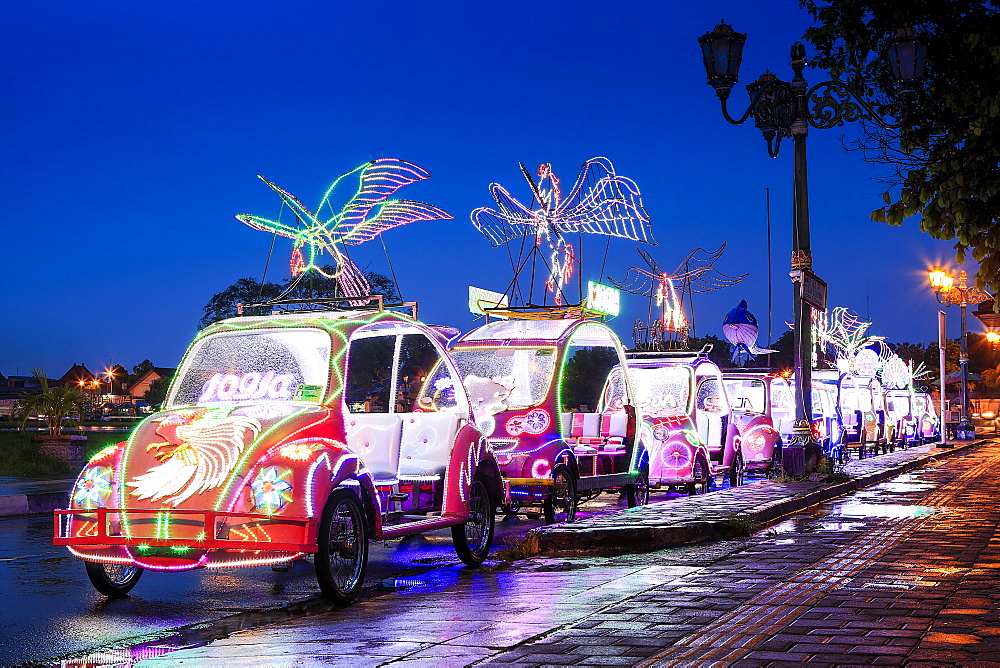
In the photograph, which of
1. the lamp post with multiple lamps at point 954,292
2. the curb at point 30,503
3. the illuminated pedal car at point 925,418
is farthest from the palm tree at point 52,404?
the illuminated pedal car at point 925,418

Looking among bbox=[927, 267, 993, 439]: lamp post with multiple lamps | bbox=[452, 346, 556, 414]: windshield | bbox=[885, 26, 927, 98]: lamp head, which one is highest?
bbox=[927, 267, 993, 439]: lamp post with multiple lamps

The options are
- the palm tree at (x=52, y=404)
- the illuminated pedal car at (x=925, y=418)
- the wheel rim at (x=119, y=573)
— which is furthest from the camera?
the illuminated pedal car at (x=925, y=418)

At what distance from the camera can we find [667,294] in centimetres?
2936

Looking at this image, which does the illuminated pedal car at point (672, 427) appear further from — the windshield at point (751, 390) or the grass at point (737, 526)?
the windshield at point (751, 390)

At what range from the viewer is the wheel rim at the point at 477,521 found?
37.1 ft

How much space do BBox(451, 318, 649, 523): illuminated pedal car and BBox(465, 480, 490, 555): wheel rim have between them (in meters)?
2.52

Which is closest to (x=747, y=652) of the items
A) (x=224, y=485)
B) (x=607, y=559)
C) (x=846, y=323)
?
(x=224, y=485)

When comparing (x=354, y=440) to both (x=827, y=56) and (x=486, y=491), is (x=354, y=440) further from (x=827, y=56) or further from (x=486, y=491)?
(x=827, y=56)

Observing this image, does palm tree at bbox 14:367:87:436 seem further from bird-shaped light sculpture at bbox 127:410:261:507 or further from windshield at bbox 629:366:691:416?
bird-shaped light sculpture at bbox 127:410:261:507

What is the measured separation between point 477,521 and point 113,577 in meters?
3.47

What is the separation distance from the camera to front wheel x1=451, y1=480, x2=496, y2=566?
11125 millimetres

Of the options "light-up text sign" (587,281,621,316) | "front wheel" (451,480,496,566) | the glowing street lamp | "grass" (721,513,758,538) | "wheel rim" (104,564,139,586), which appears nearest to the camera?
"wheel rim" (104,564,139,586)

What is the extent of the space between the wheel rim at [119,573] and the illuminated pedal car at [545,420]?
5.29 meters

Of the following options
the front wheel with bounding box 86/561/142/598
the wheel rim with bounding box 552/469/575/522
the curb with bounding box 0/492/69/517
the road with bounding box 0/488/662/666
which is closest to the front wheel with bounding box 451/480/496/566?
the road with bounding box 0/488/662/666
